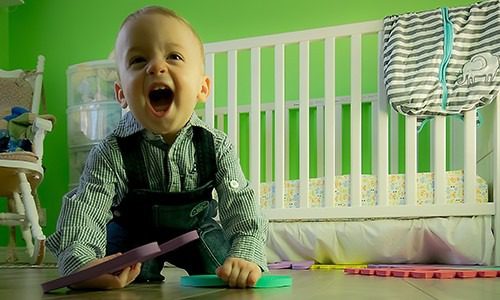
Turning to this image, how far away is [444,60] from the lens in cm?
198

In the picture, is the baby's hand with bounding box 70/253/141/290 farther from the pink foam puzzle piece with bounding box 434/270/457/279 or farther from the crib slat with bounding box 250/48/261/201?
the crib slat with bounding box 250/48/261/201

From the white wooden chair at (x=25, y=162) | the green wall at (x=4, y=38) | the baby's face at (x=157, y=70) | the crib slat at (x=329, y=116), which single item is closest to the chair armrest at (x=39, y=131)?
the white wooden chair at (x=25, y=162)

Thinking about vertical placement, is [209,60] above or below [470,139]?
above

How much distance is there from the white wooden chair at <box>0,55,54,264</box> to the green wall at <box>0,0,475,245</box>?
31cm

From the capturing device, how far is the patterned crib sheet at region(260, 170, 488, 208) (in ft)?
6.63

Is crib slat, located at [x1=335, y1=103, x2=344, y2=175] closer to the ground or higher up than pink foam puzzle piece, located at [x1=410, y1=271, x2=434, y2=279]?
higher up

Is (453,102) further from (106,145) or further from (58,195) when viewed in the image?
(58,195)

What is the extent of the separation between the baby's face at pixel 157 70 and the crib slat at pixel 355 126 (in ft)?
3.86

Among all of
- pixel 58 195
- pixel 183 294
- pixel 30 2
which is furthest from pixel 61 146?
pixel 183 294

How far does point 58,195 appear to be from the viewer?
3299 millimetres

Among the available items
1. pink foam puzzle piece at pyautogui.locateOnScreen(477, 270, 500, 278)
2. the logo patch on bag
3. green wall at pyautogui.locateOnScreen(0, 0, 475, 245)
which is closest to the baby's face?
the logo patch on bag

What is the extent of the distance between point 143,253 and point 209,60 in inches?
64.9

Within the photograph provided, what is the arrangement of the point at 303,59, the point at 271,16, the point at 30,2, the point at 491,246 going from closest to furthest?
1. the point at 491,246
2. the point at 303,59
3. the point at 271,16
4. the point at 30,2

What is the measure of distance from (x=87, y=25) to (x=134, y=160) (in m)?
2.51
